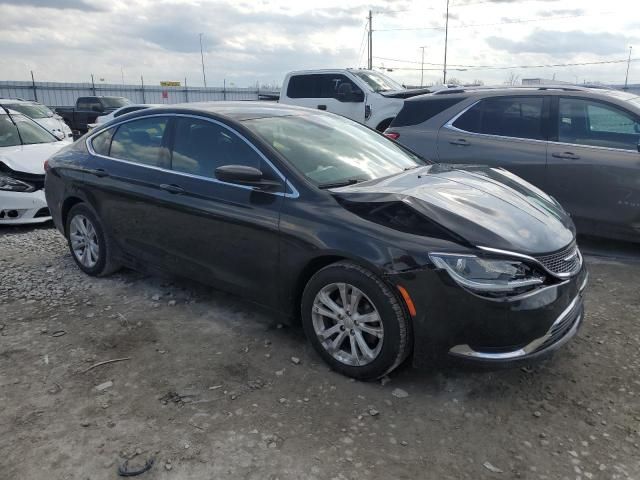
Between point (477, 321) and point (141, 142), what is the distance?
3093 millimetres

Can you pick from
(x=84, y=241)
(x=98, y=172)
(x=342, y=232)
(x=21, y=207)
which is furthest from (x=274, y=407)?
(x=21, y=207)

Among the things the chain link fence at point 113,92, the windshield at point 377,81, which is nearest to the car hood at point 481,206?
the windshield at point 377,81

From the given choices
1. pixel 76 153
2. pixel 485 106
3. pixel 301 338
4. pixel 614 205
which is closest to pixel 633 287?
pixel 614 205

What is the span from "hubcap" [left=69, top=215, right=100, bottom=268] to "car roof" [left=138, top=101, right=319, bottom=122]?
47.9 inches

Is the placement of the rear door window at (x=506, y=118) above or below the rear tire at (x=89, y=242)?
above

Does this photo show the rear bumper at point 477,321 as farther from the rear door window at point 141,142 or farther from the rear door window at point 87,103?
the rear door window at point 87,103

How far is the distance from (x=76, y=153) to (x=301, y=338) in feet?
9.61

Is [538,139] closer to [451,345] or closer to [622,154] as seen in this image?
[622,154]

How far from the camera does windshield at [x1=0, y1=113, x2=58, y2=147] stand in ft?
25.0

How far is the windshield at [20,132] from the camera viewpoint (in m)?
7.61

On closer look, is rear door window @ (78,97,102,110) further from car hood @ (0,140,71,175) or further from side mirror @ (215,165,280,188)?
side mirror @ (215,165,280,188)

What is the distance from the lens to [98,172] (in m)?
4.61

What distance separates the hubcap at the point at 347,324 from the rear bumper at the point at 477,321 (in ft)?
0.86

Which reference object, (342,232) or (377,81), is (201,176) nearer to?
(342,232)
